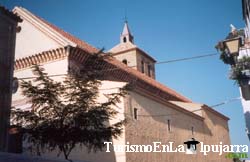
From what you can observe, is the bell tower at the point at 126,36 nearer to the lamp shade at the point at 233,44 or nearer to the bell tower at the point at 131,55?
the bell tower at the point at 131,55

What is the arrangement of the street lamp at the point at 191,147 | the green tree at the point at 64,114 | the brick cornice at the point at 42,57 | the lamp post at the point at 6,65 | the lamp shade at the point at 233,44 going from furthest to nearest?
1. the street lamp at the point at 191,147
2. the brick cornice at the point at 42,57
3. the green tree at the point at 64,114
4. the lamp post at the point at 6,65
5. the lamp shade at the point at 233,44

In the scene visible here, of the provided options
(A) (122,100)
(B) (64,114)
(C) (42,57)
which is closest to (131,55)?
(C) (42,57)

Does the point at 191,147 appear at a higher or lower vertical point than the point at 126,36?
lower

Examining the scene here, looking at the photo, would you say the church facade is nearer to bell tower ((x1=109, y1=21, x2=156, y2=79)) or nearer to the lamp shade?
the lamp shade

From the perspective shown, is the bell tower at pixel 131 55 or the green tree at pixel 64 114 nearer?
the green tree at pixel 64 114

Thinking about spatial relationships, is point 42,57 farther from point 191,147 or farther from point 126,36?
point 126,36

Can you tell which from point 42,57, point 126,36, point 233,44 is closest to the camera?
point 233,44

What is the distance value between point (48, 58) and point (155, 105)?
684cm

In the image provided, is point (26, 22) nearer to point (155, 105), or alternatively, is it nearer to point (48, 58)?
point (48, 58)

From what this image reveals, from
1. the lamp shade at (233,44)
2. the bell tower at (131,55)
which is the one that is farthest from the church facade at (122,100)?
the bell tower at (131,55)

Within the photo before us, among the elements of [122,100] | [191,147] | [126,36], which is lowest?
[191,147]

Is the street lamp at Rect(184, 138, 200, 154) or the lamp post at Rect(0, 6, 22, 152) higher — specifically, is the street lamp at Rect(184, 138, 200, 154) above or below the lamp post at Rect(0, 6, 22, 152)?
below

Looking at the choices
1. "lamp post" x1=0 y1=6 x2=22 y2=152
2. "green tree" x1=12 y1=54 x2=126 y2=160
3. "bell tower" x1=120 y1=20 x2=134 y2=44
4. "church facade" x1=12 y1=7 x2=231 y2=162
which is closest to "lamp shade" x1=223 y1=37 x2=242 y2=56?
"green tree" x1=12 y1=54 x2=126 y2=160

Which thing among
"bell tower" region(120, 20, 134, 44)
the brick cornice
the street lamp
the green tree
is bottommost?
the street lamp
